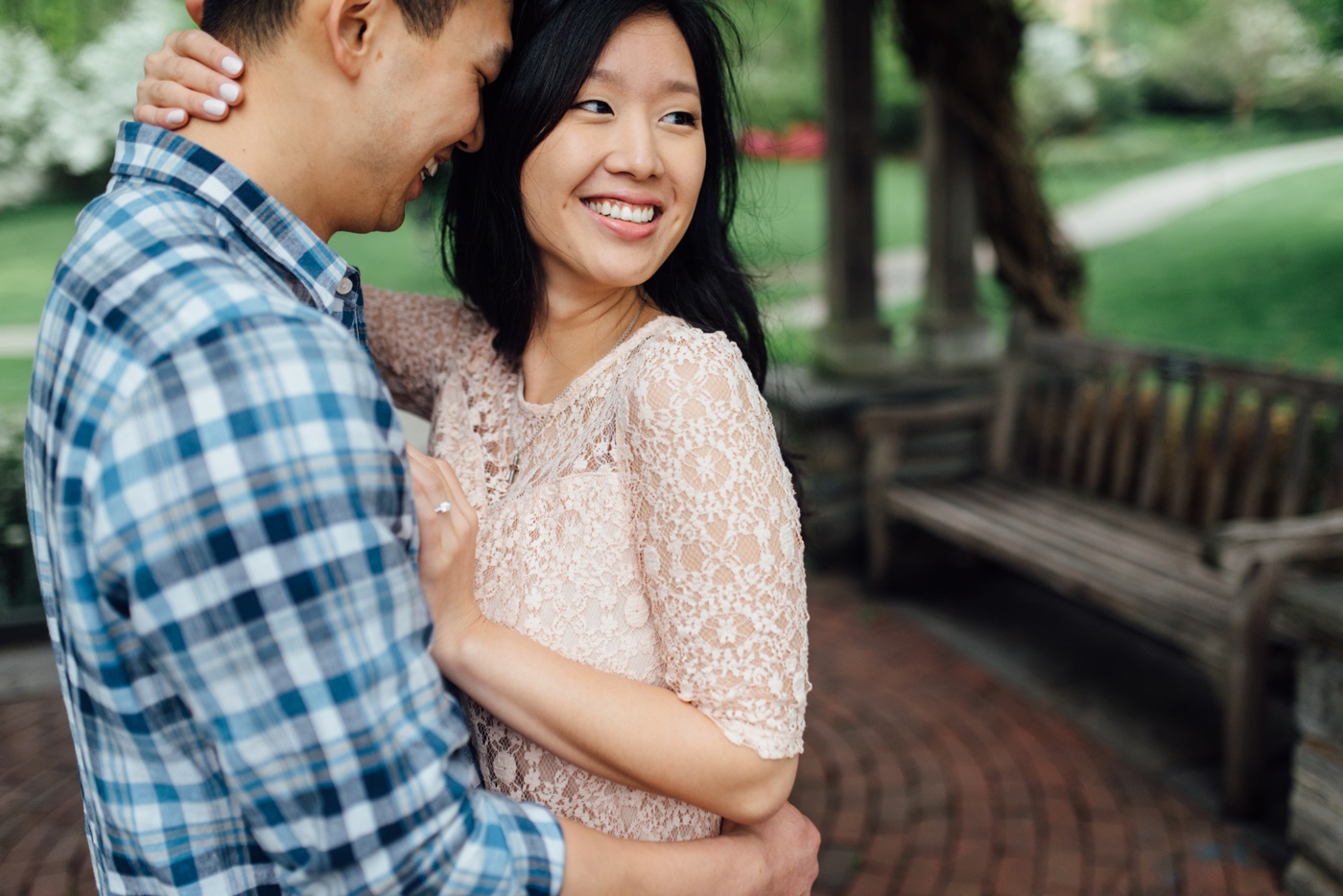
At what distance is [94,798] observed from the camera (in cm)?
98

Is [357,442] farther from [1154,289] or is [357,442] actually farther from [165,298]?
[1154,289]

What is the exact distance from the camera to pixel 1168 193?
6.89m

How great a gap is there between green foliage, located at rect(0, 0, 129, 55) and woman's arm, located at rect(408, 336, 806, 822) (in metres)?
4.37

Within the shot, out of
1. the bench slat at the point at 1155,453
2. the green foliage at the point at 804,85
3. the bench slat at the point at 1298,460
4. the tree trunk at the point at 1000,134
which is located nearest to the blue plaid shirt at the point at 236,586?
the bench slat at the point at 1298,460

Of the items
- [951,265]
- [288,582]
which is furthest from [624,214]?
[951,265]

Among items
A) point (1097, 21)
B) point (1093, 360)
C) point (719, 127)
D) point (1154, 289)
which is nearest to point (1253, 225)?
point (1154, 289)

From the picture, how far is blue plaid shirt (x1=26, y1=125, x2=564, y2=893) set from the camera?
31.6 inches

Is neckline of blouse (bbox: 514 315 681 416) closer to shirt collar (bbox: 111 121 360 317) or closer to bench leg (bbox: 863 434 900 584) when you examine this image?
shirt collar (bbox: 111 121 360 317)

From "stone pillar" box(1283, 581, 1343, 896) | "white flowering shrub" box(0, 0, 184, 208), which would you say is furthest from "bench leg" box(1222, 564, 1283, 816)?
"white flowering shrub" box(0, 0, 184, 208)

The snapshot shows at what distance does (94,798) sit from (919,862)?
2530mm

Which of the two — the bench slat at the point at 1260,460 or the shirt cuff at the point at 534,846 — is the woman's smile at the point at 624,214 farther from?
the bench slat at the point at 1260,460

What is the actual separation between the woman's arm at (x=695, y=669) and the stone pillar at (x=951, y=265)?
4506 millimetres

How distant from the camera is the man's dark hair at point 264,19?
1.07m

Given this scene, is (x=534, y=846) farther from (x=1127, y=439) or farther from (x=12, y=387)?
(x=12, y=387)
